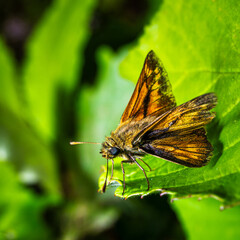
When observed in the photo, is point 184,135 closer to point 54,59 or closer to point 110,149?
point 110,149

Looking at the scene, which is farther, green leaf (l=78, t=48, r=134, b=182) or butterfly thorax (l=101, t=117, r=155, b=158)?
green leaf (l=78, t=48, r=134, b=182)

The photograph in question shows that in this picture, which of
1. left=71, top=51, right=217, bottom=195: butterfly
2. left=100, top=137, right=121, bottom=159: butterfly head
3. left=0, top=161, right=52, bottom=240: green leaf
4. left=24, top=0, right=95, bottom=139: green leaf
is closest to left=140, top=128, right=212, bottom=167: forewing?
left=71, top=51, right=217, bottom=195: butterfly

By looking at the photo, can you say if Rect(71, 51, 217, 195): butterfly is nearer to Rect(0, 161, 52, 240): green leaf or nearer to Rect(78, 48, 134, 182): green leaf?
Rect(78, 48, 134, 182): green leaf

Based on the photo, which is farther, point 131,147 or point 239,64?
point 131,147

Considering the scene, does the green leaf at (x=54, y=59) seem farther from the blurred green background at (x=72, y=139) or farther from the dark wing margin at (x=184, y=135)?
the dark wing margin at (x=184, y=135)

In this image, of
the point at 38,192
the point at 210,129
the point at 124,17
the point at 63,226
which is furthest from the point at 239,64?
the point at 124,17

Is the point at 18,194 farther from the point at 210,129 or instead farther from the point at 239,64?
the point at 239,64

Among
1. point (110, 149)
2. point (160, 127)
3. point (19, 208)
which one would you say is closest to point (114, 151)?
point (110, 149)
